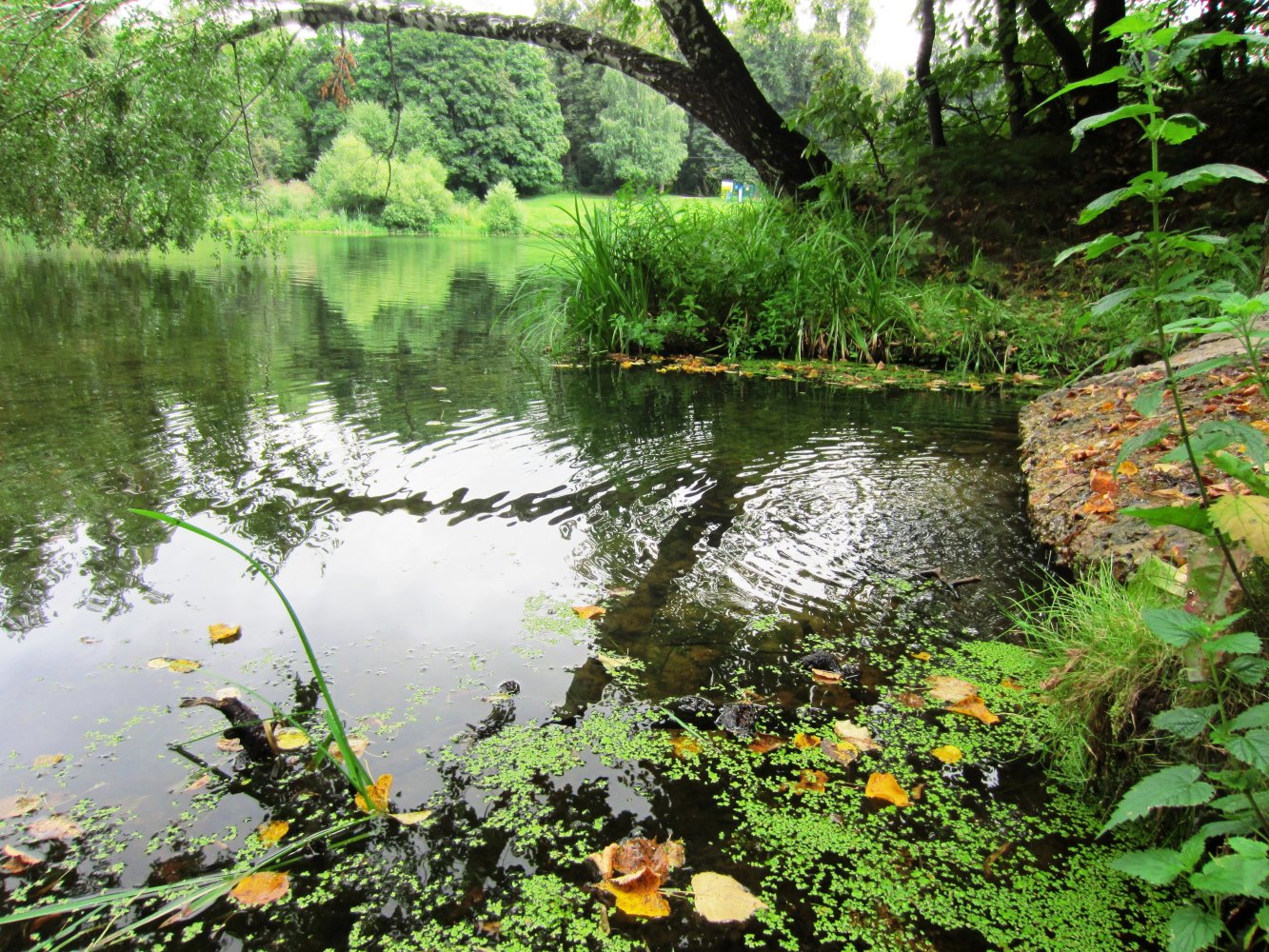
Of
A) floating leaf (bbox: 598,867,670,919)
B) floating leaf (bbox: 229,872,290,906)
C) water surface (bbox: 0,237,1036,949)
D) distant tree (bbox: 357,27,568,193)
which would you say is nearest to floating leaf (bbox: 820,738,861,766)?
water surface (bbox: 0,237,1036,949)

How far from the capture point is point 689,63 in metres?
7.56

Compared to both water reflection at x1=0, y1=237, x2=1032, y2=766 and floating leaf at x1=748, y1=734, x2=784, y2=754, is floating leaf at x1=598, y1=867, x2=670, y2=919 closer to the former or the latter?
floating leaf at x1=748, y1=734, x2=784, y2=754

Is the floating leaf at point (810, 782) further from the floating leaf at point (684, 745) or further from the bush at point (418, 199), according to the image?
the bush at point (418, 199)

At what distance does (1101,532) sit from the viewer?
101 inches

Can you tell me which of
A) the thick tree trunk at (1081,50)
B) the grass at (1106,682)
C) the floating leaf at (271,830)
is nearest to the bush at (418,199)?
the thick tree trunk at (1081,50)

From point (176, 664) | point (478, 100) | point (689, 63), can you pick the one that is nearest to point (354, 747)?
point (176, 664)

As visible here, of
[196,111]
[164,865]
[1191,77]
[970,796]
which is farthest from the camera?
[1191,77]

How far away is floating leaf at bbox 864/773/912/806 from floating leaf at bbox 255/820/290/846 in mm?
1201

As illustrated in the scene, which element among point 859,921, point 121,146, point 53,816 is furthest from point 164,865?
point 121,146

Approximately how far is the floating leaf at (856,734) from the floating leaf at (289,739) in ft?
4.10

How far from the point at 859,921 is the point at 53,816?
5.19 feet

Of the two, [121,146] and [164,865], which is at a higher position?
[121,146]

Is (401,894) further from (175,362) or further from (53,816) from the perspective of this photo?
(175,362)

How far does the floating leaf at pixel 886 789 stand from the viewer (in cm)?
168
